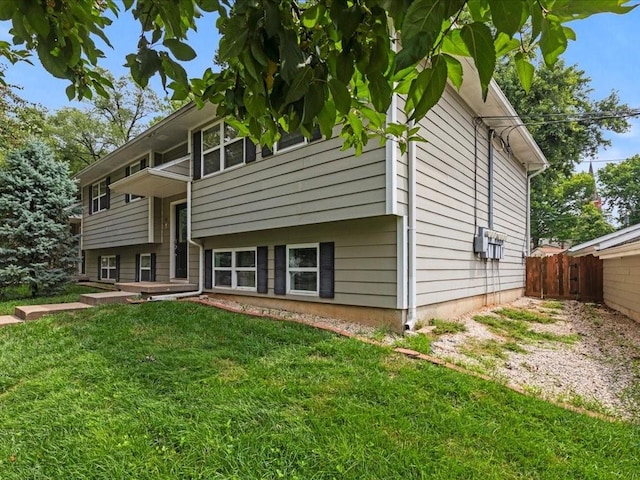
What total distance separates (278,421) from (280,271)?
446 centimetres

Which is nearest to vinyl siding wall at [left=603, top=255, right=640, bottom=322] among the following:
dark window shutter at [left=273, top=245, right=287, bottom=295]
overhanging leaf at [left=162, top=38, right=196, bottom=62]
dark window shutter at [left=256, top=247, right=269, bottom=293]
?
dark window shutter at [left=273, top=245, right=287, bottom=295]

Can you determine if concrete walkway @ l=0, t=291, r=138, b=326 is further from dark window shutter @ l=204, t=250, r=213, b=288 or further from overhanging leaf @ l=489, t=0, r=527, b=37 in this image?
overhanging leaf @ l=489, t=0, r=527, b=37

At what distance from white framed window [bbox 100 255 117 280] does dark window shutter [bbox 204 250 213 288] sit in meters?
6.68

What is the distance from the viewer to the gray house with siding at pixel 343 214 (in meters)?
5.37

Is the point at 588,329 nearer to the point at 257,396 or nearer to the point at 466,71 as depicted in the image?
the point at 466,71

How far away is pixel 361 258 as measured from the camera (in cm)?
569

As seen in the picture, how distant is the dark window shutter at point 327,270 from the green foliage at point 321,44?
4686mm

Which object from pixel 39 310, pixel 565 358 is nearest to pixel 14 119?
pixel 39 310

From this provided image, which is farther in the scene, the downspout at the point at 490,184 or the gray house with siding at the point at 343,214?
the downspout at the point at 490,184

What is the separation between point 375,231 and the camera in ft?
18.1

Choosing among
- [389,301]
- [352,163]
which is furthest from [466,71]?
[389,301]

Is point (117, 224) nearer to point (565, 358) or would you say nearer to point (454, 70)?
point (565, 358)

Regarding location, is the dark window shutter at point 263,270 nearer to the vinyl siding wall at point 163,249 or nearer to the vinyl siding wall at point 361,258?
the vinyl siding wall at point 361,258

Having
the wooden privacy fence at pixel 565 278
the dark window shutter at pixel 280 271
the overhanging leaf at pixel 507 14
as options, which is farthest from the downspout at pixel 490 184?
the overhanging leaf at pixel 507 14
